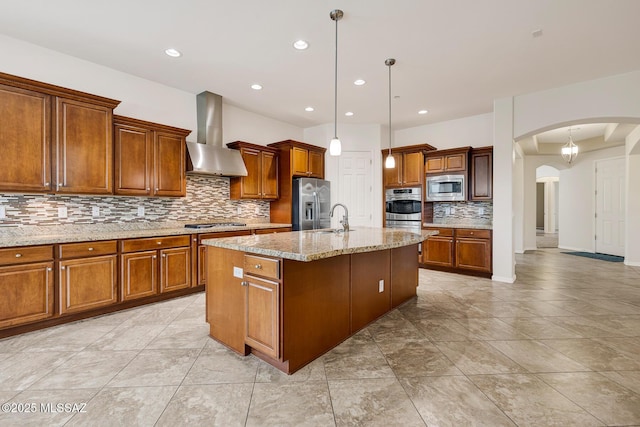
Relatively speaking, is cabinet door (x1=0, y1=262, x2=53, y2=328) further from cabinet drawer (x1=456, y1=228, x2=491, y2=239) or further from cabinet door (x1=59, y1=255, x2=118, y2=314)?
cabinet drawer (x1=456, y1=228, x2=491, y2=239)

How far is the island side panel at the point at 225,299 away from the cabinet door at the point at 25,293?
1564 mm

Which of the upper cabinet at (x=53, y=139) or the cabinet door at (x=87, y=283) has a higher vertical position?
the upper cabinet at (x=53, y=139)

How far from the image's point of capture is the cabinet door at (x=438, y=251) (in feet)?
17.3

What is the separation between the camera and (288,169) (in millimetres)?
5254

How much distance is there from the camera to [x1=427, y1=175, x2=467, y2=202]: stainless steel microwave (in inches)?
209

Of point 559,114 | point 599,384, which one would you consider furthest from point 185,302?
point 559,114

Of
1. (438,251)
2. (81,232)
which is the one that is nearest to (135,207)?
(81,232)

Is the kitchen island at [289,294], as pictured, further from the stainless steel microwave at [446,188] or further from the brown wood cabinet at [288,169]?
the stainless steel microwave at [446,188]

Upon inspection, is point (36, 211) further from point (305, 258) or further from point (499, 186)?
point (499, 186)

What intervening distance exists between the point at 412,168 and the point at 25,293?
569 centimetres

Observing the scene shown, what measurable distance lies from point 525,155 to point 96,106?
9520mm

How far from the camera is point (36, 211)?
3.17 metres

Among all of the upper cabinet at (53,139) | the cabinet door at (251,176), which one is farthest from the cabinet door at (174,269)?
the cabinet door at (251,176)

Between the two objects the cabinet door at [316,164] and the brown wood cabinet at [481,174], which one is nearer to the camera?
the brown wood cabinet at [481,174]
